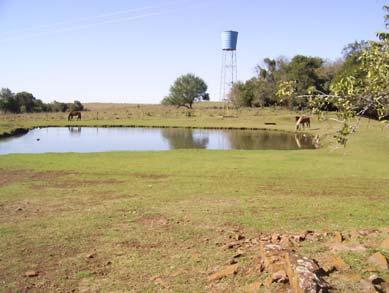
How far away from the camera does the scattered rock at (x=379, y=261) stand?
7047 millimetres

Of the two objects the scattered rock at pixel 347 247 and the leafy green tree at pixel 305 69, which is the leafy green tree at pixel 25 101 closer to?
the leafy green tree at pixel 305 69

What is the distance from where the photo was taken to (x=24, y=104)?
107625 mm

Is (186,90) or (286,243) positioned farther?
(186,90)

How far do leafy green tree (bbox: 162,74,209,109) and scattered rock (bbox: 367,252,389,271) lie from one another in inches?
5136

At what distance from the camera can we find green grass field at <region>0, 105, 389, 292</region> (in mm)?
8008

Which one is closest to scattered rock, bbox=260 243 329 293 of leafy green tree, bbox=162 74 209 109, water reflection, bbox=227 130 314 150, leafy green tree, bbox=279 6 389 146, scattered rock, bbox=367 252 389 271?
scattered rock, bbox=367 252 389 271

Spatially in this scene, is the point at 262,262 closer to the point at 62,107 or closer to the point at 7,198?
the point at 7,198

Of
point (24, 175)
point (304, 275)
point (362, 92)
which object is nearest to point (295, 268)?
point (304, 275)

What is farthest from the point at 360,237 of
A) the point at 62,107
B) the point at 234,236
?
the point at 62,107

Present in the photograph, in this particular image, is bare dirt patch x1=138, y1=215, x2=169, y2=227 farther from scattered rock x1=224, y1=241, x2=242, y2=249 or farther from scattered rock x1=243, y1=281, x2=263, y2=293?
scattered rock x1=243, y1=281, x2=263, y2=293

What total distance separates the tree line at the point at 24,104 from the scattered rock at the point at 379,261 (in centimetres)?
10499

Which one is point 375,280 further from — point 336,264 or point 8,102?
point 8,102

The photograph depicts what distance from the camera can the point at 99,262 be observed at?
8.63 meters

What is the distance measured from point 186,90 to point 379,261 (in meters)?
131
